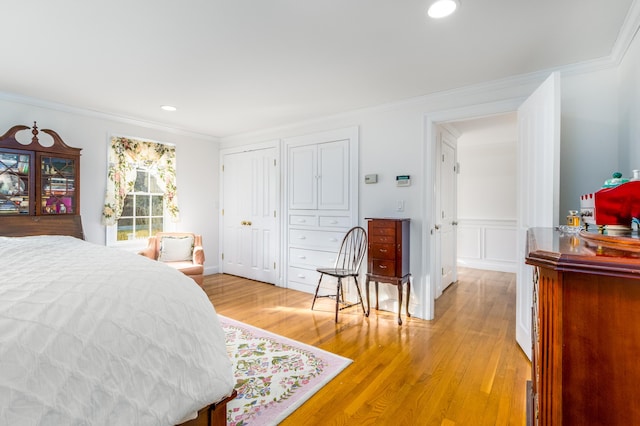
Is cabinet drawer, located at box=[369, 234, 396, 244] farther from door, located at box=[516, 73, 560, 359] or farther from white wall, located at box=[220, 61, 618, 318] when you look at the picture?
door, located at box=[516, 73, 560, 359]

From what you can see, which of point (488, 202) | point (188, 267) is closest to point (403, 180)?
point (188, 267)

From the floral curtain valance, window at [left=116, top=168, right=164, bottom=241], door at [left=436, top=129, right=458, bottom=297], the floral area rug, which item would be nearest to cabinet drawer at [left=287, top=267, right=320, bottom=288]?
the floral area rug

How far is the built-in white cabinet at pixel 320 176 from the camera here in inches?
154

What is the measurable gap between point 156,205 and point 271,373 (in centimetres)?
337

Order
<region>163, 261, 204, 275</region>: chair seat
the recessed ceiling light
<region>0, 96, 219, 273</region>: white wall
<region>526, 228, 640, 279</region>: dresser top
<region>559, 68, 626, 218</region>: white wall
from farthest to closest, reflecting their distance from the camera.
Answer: <region>163, 261, 204, 275</region>: chair seat
<region>0, 96, 219, 273</region>: white wall
<region>559, 68, 626, 218</region>: white wall
the recessed ceiling light
<region>526, 228, 640, 279</region>: dresser top

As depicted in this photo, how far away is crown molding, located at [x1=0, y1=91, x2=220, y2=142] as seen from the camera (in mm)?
3333

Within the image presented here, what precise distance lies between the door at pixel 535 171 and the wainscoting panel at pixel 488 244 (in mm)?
3298

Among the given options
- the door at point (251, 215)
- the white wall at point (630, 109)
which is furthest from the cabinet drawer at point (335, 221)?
the white wall at point (630, 109)

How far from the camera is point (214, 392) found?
1231mm

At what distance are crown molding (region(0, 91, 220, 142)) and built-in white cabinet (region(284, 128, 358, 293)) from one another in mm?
1648

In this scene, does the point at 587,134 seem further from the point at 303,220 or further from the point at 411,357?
the point at 303,220

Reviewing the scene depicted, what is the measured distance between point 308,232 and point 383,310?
4.61 feet

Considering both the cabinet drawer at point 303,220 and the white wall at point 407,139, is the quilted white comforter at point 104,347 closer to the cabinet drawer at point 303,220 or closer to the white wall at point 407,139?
the white wall at point 407,139

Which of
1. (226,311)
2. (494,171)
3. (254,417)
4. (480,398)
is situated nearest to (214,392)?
(254,417)
